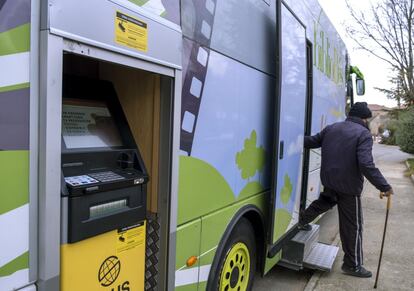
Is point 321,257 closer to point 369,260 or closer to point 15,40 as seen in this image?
point 369,260

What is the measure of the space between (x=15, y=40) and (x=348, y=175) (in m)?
3.83

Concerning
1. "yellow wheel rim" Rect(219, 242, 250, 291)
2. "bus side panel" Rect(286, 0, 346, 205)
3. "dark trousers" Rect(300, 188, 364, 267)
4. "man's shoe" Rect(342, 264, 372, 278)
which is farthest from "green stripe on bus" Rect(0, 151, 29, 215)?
"man's shoe" Rect(342, 264, 372, 278)

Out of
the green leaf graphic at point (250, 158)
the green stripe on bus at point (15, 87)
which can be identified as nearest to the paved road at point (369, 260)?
the green leaf graphic at point (250, 158)

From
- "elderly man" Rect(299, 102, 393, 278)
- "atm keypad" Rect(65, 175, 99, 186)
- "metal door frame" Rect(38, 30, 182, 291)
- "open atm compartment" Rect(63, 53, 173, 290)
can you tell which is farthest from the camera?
"elderly man" Rect(299, 102, 393, 278)

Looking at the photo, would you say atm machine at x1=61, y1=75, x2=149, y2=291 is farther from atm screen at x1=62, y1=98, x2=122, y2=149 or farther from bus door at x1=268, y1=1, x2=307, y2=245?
bus door at x1=268, y1=1, x2=307, y2=245

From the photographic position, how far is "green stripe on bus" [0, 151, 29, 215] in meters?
1.24

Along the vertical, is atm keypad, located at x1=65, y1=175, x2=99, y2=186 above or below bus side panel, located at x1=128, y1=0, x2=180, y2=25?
below

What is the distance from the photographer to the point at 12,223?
4.19 feet

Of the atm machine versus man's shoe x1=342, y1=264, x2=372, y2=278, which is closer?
the atm machine

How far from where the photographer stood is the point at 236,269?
3113mm

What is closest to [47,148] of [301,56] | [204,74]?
[204,74]

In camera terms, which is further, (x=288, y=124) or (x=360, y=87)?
(x=360, y=87)

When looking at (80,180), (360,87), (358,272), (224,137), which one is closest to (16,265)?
(80,180)

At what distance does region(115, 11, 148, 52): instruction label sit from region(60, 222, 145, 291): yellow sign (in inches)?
32.6
